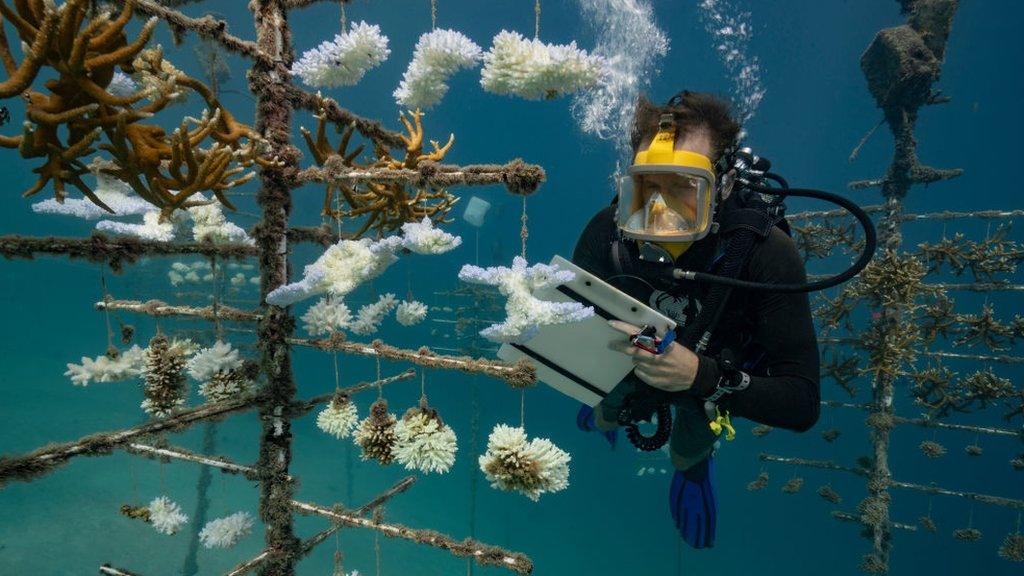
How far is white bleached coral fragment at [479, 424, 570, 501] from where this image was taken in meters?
2.87

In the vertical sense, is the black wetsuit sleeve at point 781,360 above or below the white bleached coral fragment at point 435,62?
Answer: below

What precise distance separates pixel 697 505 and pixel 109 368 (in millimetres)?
4761

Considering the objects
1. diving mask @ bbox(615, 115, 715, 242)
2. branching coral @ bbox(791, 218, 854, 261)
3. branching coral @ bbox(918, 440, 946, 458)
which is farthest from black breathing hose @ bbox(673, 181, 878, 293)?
branching coral @ bbox(918, 440, 946, 458)

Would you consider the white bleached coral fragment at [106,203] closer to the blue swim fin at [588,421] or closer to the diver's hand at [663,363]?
the diver's hand at [663,363]

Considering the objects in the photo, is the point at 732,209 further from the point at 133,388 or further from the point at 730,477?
the point at 730,477

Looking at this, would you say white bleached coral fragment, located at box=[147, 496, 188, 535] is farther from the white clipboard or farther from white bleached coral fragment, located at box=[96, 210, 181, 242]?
the white clipboard

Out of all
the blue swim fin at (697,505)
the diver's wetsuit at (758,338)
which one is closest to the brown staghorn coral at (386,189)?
the diver's wetsuit at (758,338)

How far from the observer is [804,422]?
3.23m

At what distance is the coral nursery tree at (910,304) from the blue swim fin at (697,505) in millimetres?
6436

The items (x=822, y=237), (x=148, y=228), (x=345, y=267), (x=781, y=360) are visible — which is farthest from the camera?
(x=822, y=237)

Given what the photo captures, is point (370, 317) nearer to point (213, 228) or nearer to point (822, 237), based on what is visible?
point (213, 228)

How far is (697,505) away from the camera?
434 centimetres

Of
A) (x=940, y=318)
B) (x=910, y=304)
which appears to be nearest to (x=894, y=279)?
(x=910, y=304)

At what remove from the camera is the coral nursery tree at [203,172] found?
245 centimetres
